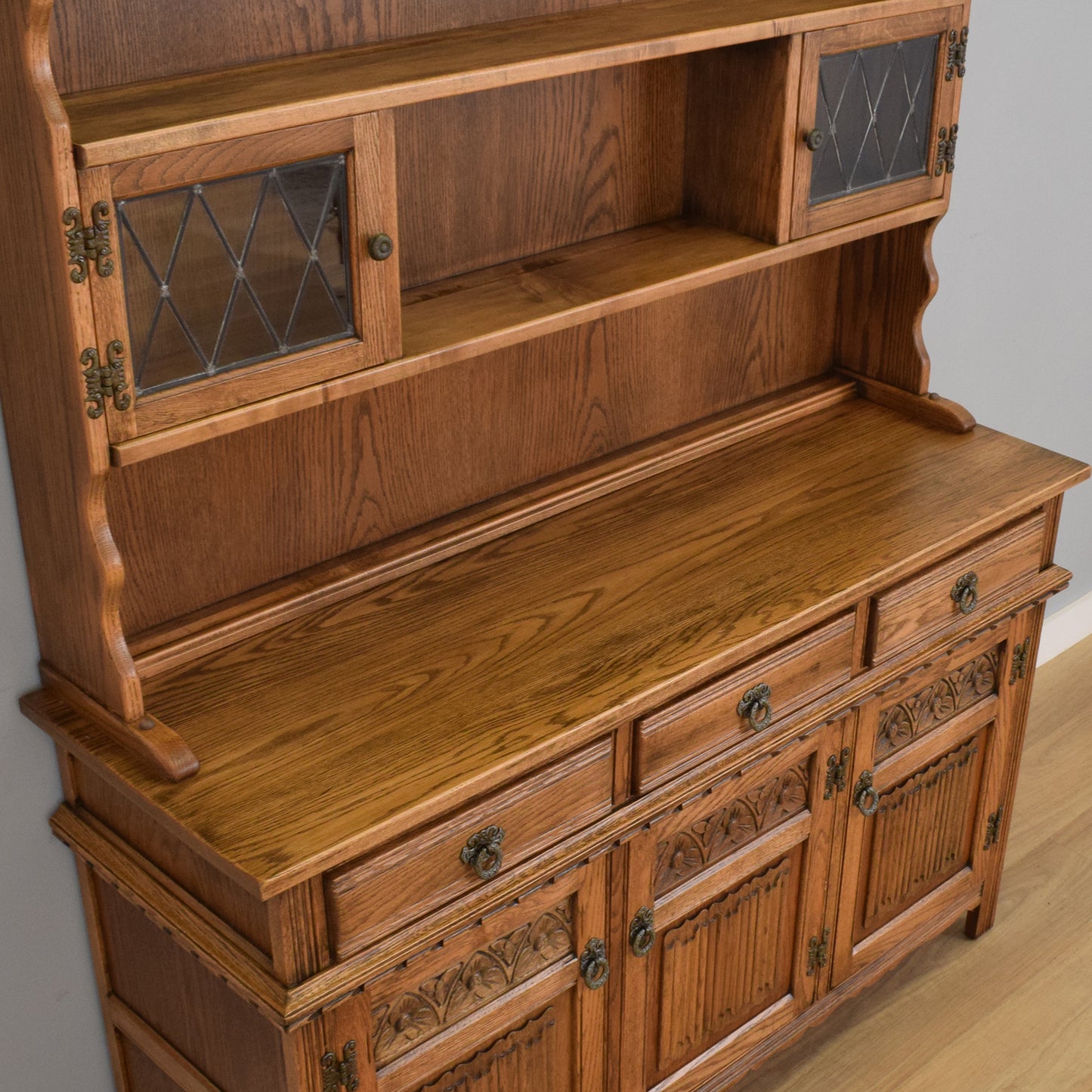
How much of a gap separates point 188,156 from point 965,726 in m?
1.54

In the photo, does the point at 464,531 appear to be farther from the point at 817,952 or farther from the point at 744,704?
the point at 817,952

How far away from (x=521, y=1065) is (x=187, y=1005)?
425 millimetres

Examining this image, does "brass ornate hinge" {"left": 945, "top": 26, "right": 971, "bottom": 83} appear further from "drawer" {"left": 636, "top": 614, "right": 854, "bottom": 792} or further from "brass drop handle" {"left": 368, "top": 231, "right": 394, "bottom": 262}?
"brass drop handle" {"left": 368, "top": 231, "right": 394, "bottom": 262}

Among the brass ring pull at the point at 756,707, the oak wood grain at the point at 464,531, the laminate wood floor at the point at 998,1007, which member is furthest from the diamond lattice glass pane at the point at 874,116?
the laminate wood floor at the point at 998,1007

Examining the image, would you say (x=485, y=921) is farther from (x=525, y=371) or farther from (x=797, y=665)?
(x=525, y=371)

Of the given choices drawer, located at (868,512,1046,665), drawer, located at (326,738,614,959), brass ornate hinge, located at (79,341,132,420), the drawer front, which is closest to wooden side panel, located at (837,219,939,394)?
drawer, located at (868,512,1046,665)

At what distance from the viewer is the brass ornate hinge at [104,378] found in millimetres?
1349

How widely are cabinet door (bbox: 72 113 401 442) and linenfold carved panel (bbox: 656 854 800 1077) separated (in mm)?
957

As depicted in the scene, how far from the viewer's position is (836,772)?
209cm

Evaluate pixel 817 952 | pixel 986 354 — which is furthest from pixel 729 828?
pixel 986 354

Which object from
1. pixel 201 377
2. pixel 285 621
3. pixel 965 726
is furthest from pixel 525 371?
pixel 965 726

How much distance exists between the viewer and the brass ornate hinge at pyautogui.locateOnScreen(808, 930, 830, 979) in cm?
222

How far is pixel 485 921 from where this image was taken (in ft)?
5.53

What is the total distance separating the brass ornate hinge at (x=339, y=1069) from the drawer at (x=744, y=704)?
1.53ft
